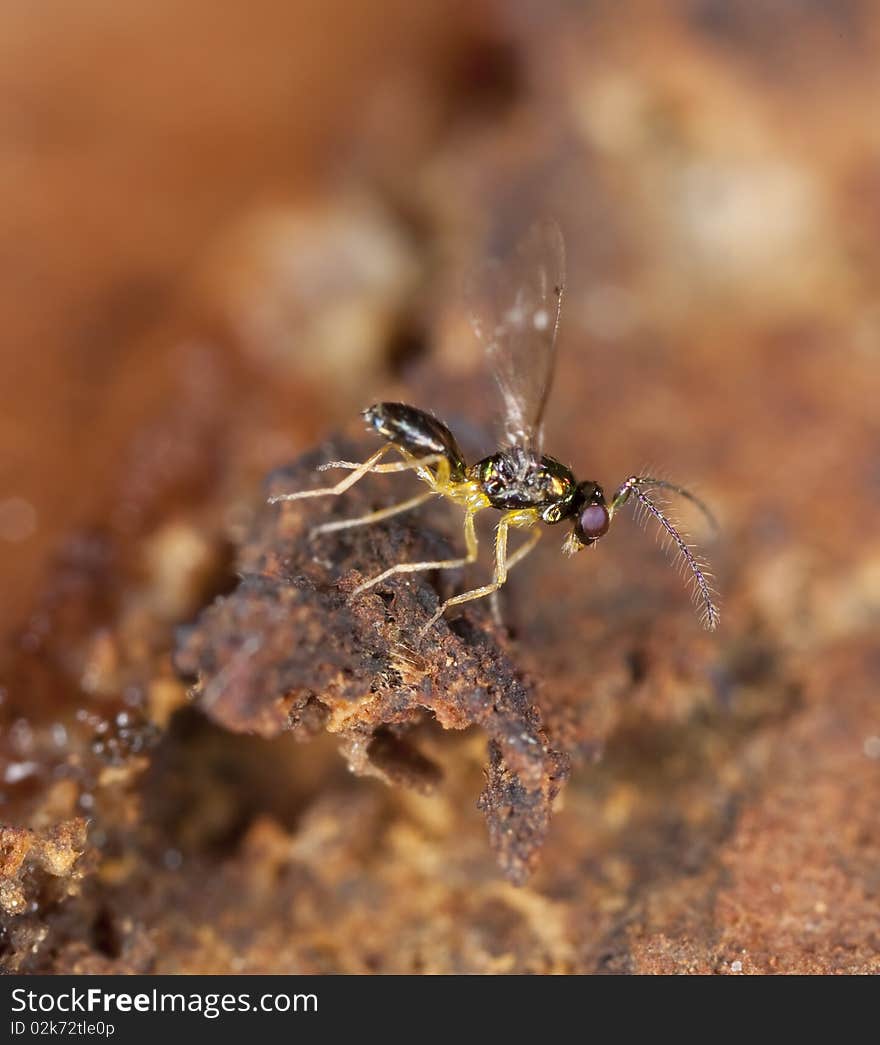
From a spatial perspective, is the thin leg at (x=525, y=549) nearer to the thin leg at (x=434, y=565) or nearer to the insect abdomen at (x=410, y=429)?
the thin leg at (x=434, y=565)

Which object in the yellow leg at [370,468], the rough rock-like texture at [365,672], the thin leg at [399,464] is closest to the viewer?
→ the rough rock-like texture at [365,672]

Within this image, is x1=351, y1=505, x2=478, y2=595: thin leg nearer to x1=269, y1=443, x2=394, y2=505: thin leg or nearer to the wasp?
the wasp

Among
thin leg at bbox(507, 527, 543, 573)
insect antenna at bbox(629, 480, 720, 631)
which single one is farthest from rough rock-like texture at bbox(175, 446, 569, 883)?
insect antenna at bbox(629, 480, 720, 631)

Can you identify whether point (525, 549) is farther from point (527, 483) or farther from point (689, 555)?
point (689, 555)

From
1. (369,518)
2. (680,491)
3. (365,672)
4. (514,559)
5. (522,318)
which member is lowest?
(365,672)

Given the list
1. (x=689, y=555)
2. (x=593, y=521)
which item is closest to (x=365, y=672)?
(x=593, y=521)

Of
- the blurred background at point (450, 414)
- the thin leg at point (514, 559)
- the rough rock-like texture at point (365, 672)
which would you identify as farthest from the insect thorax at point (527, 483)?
the rough rock-like texture at point (365, 672)

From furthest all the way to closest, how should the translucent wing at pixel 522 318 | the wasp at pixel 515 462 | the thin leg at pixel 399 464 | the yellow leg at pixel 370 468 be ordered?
the translucent wing at pixel 522 318, the wasp at pixel 515 462, the thin leg at pixel 399 464, the yellow leg at pixel 370 468
